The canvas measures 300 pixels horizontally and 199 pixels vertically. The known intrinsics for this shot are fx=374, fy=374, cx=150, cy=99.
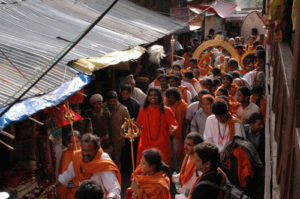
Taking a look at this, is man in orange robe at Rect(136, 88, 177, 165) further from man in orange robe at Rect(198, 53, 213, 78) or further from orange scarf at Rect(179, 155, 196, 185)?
man in orange robe at Rect(198, 53, 213, 78)

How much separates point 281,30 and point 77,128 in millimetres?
3459

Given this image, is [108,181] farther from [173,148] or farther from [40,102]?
[173,148]

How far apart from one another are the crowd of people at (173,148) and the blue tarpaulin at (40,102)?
610mm

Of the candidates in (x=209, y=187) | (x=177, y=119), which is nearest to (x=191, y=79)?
(x=177, y=119)

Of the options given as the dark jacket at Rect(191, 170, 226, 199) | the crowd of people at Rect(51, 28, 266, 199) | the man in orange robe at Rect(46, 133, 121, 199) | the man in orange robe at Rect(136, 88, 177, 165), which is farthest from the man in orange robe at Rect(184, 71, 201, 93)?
the dark jacket at Rect(191, 170, 226, 199)

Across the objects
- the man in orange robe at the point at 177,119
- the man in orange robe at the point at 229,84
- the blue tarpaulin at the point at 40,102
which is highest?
the blue tarpaulin at the point at 40,102

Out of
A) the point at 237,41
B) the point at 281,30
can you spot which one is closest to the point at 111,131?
the point at 281,30

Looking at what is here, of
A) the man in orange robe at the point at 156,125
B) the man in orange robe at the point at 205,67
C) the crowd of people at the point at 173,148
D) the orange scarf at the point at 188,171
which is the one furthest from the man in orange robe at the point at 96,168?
the man in orange robe at the point at 205,67

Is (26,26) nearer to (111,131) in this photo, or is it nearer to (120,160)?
(111,131)

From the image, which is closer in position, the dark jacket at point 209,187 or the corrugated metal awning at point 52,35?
the dark jacket at point 209,187

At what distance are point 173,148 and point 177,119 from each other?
Result: 539 millimetres

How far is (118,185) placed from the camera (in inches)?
160

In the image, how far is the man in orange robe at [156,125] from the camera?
6094mm

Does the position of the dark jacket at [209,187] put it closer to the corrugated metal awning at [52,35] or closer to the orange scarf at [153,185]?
the orange scarf at [153,185]
